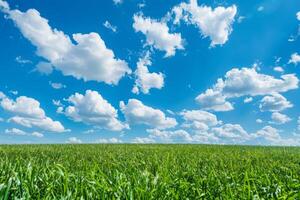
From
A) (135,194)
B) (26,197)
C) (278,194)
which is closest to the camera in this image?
(26,197)

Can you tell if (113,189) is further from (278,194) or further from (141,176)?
(278,194)

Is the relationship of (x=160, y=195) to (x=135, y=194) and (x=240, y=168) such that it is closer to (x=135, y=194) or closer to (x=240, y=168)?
(x=135, y=194)

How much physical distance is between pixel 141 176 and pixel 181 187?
0.67m

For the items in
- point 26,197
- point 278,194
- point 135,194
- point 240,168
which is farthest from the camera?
point 240,168

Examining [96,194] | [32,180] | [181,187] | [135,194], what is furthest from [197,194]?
[32,180]

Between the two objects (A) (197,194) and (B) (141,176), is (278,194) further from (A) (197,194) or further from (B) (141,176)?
(B) (141,176)

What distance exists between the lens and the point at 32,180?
4512 millimetres

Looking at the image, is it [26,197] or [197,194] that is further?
[197,194]

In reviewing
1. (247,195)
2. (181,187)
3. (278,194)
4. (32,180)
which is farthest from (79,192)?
(278,194)

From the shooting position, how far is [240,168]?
8797 mm

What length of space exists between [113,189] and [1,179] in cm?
155

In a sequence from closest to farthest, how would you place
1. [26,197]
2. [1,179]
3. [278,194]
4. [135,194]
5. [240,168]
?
[26,197]
[135,194]
[1,179]
[278,194]
[240,168]

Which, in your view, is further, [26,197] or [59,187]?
[59,187]

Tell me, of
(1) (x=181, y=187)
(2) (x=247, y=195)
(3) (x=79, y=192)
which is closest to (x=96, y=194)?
(3) (x=79, y=192)
